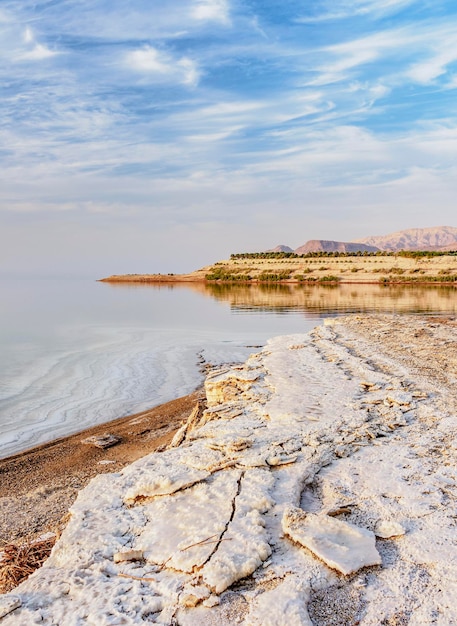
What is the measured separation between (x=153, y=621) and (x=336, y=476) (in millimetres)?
2074

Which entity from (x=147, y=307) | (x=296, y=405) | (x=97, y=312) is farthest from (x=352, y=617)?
(x=147, y=307)

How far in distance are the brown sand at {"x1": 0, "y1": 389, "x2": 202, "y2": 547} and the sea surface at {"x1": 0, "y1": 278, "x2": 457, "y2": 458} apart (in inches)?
23.8

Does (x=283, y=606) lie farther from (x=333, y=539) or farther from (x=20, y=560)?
(x=20, y=560)

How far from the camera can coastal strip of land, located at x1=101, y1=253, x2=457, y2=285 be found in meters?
56.4

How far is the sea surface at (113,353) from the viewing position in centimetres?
970

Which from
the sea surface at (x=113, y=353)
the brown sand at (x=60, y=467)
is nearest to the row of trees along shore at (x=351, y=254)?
the sea surface at (x=113, y=353)

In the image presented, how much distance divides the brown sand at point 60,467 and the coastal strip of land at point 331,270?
48932 mm

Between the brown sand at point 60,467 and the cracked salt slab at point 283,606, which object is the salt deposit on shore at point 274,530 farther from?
the brown sand at point 60,467

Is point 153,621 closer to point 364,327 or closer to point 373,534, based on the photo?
point 373,534

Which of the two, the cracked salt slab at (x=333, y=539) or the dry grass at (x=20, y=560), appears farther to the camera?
the dry grass at (x=20, y=560)

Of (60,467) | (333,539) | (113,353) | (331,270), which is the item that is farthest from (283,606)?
(331,270)

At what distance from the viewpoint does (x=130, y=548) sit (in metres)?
3.21

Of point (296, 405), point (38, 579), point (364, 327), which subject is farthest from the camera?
point (364, 327)

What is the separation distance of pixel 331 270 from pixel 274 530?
207 feet
